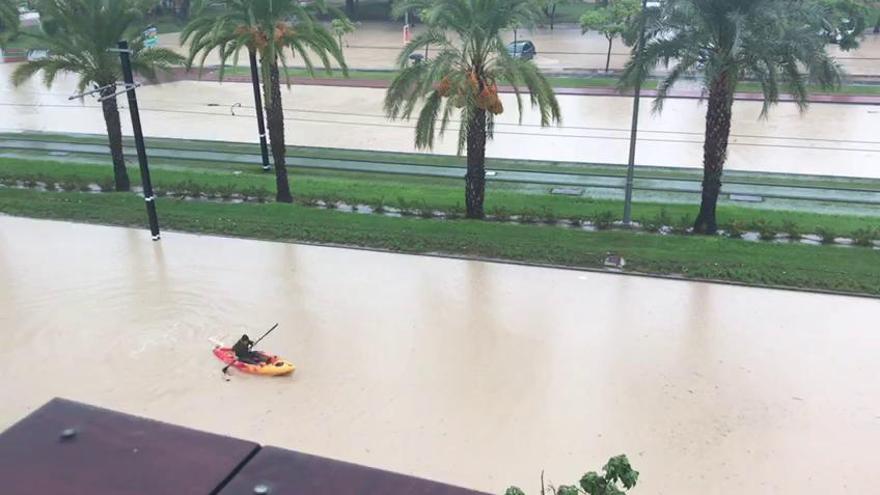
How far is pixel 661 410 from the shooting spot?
1209 cm

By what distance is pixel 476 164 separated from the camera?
19.9 meters

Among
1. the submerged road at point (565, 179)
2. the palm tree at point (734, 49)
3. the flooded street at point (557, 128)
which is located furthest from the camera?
the flooded street at point (557, 128)

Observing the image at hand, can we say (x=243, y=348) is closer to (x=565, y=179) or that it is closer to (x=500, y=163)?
(x=565, y=179)

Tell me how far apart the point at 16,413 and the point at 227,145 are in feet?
61.4

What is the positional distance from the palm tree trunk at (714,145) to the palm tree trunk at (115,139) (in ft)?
51.8

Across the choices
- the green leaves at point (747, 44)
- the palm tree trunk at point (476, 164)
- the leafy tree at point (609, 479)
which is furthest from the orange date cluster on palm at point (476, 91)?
the leafy tree at point (609, 479)

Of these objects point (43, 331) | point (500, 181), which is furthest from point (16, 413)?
point (500, 181)

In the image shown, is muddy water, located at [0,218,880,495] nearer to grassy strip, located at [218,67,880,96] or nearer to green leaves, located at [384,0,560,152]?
green leaves, located at [384,0,560,152]

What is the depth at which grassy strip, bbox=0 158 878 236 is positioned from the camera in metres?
20.2

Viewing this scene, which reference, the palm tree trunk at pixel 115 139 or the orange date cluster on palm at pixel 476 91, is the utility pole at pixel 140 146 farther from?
the orange date cluster on palm at pixel 476 91

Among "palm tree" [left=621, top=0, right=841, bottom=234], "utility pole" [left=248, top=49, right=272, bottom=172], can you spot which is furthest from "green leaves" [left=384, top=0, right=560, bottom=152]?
"utility pole" [left=248, top=49, right=272, bottom=172]

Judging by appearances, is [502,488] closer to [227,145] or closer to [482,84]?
[482,84]

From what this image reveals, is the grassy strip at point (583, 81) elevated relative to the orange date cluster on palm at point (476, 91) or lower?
lower

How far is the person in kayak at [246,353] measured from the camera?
43.3 feet
